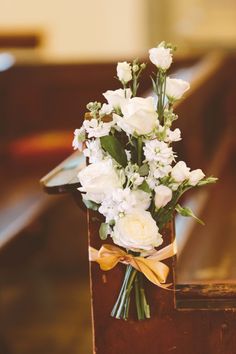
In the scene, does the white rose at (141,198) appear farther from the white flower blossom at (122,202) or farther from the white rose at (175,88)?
the white rose at (175,88)

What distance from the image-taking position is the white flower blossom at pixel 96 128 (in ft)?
6.75

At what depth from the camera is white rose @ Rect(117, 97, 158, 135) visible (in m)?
2.03

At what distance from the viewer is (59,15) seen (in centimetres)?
816

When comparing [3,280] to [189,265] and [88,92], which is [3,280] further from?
[189,265]

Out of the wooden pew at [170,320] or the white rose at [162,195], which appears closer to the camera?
the white rose at [162,195]

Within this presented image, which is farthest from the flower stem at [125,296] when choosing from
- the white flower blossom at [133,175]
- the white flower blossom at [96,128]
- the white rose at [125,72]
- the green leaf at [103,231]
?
the white rose at [125,72]

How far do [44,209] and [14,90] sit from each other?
64.6 inches

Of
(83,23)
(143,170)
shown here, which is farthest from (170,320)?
(83,23)

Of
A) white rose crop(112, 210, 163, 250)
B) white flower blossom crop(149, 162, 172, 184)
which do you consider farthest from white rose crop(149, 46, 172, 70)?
white rose crop(112, 210, 163, 250)

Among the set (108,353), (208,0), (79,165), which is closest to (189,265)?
(79,165)

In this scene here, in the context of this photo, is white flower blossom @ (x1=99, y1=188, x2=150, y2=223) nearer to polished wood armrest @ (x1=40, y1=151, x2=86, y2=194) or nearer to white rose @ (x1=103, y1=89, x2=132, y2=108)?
white rose @ (x1=103, y1=89, x2=132, y2=108)

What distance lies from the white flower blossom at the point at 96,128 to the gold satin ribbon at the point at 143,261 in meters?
0.29

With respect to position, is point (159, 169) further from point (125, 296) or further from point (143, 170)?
point (125, 296)

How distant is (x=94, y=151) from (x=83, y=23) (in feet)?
20.3
